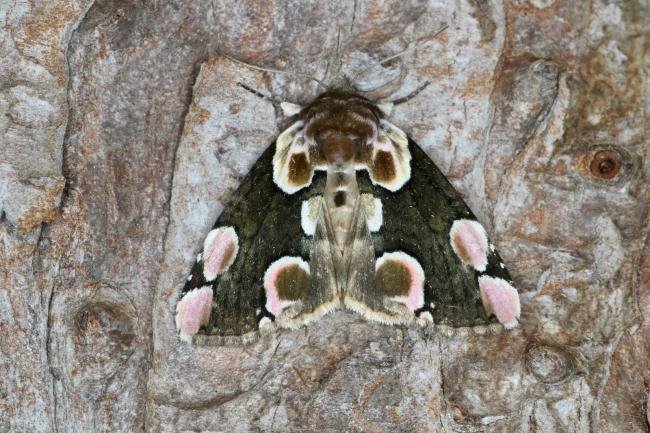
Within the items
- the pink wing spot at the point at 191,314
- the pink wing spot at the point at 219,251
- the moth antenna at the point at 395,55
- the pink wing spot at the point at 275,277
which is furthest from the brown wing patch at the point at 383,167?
the pink wing spot at the point at 191,314

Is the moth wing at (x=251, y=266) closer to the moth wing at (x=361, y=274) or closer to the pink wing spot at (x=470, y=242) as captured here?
the moth wing at (x=361, y=274)

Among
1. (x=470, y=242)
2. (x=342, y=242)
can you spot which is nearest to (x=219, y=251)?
(x=342, y=242)

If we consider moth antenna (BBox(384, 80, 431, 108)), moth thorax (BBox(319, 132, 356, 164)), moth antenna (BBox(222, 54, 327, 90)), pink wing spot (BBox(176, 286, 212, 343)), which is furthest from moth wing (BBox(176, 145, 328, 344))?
moth antenna (BBox(384, 80, 431, 108))

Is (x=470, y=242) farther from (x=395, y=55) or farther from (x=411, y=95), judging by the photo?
(x=395, y=55)

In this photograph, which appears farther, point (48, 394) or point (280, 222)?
point (280, 222)

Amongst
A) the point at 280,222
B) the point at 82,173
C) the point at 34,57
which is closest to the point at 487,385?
the point at 280,222

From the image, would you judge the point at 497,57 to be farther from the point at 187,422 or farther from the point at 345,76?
the point at 187,422
